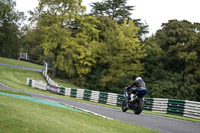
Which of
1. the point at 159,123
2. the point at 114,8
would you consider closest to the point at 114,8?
the point at 114,8

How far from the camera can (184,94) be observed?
128 feet

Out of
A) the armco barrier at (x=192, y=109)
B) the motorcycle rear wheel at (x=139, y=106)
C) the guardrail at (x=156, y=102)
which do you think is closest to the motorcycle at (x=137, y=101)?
the motorcycle rear wheel at (x=139, y=106)

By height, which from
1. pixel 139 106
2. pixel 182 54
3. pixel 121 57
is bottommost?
pixel 139 106

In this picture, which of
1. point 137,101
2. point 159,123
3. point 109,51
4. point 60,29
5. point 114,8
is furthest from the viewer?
point 114,8

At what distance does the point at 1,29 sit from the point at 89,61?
17316 millimetres

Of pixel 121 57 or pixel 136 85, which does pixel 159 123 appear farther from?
pixel 121 57

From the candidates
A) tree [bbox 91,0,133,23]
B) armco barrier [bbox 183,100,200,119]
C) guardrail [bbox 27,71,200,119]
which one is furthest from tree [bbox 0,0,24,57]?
armco barrier [bbox 183,100,200,119]

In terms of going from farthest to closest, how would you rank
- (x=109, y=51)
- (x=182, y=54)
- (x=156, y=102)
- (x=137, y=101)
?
(x=109, y=51) → (x=182, y=54) → (x=156, y=102) → (x=137, y=101)

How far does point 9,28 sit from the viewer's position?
55406 millimetres

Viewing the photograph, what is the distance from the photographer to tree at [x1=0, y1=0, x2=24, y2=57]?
2179 inches

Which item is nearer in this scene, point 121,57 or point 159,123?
point 159,123

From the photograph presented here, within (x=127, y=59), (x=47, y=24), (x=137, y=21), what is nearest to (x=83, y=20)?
(x=47, y=24)

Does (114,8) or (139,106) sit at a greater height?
(114,8)

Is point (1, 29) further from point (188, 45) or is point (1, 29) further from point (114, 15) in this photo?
point (188, 45)
